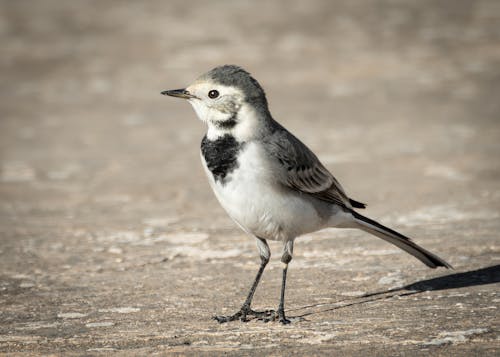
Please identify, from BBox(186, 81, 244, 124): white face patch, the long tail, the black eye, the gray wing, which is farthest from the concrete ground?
the black eye

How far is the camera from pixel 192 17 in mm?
21250

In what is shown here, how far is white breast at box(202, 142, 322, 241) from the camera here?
6016 mm

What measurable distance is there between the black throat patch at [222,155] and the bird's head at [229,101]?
9cm

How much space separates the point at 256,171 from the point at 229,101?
62 cm

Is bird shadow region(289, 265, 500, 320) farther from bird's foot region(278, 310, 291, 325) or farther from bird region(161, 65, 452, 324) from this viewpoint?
bird region(161, 65, 452, 324)

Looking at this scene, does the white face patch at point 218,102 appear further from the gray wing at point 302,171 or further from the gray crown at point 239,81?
the gray wing at point 302,171

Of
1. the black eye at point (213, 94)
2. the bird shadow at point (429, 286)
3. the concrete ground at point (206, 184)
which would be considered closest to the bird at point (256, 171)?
the black eye at point (213, 94)

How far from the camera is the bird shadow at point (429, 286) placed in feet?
21.7

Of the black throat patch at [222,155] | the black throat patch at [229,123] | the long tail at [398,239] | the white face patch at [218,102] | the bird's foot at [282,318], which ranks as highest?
the white face patch at [218,102]

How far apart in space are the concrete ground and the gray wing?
32.7 inches

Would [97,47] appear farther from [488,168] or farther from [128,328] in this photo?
[128,328]

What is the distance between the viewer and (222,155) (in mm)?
6117

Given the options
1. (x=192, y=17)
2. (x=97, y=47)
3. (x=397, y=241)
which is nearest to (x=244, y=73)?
(x=397, y=241)

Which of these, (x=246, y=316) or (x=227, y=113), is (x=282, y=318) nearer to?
(x=246, y=316)
